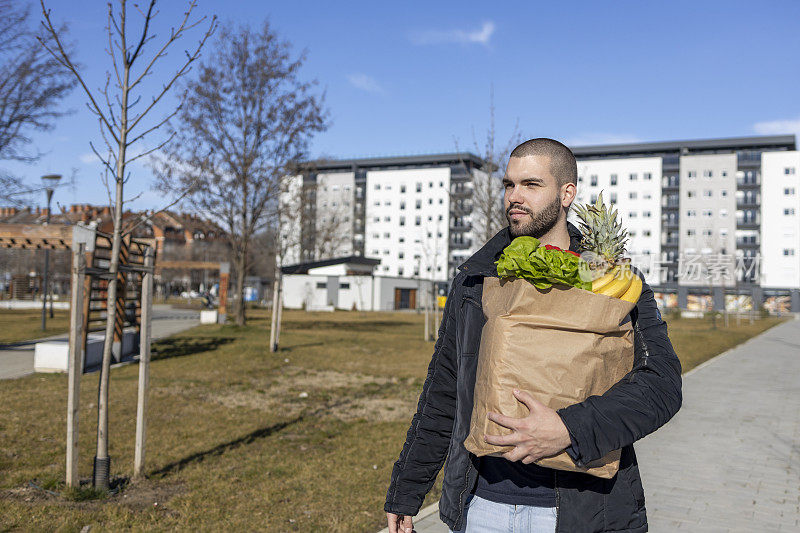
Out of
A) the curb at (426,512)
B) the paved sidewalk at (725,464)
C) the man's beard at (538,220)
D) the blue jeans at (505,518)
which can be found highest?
the man's beard at (538,220)

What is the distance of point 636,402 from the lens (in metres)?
1.79

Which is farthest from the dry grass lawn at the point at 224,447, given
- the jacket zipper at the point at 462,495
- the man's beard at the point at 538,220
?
the man's beard at the point at 538,220

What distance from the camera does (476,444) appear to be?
1843 millimetres

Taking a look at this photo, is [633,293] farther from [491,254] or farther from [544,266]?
[491,254]

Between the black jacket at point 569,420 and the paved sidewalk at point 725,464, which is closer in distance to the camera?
the black jacket at point 569,420

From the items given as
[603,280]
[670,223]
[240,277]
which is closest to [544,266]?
[603,280]

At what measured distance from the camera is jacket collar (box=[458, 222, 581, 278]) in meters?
2.30

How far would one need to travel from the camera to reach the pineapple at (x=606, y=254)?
180 cm

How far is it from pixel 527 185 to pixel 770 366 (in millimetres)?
18999

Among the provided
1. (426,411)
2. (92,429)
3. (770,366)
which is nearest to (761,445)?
(426,411)

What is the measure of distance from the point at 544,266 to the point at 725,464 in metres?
6.75

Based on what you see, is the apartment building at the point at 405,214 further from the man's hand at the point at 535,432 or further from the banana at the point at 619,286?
the man's hand at the point at 535,432

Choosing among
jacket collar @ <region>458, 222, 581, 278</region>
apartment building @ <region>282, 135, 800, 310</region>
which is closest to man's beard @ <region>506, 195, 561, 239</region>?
jacket collar @ <region>458, 222, 581, 278</region>

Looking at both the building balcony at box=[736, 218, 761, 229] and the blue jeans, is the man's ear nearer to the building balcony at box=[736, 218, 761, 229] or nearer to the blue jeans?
the blue jeans
